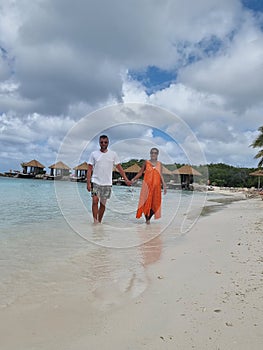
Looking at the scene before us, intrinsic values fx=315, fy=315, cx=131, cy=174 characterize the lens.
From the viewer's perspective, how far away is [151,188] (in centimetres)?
721

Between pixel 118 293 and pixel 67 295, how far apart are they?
16.3 inches

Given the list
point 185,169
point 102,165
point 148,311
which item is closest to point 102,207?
point 102,165

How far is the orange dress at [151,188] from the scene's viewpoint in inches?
284

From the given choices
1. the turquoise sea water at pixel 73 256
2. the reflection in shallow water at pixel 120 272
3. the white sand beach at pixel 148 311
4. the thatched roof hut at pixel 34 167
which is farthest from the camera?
the thatched roof hut at pixel 34 167

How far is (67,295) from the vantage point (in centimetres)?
255

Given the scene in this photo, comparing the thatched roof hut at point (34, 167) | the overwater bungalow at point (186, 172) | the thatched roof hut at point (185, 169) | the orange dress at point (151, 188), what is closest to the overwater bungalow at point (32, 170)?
the thatched roof hut at point (34, 167)

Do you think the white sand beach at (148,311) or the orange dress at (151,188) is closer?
the white sand beach at (148,311)

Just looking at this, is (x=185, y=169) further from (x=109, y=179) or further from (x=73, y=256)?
(x=73, y=256)

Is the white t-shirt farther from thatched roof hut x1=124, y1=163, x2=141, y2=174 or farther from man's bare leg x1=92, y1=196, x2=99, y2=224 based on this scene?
thatched roof hut x1=124, y1=163, x2=141, y2=174

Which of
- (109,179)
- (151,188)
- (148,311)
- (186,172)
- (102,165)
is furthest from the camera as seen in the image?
(186,172)

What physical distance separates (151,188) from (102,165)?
4.74 feet

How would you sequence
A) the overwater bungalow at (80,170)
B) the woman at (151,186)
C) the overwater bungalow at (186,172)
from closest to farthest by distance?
the woman at (151,186)
the overwater bungalow at (186,172)
the overwater bungalow at (80,170)

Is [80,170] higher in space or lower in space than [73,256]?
higher

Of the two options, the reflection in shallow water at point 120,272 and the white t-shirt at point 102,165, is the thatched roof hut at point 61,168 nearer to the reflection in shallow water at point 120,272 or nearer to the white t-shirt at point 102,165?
the white t-shirt at point 102,165
